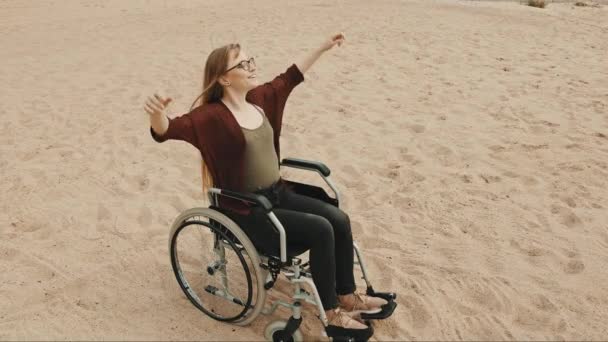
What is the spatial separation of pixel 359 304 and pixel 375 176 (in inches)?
76.9

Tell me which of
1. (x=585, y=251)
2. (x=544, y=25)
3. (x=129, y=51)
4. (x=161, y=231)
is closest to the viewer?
(x=585, y=251)

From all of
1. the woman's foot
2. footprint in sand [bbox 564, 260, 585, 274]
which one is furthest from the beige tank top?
footprint in sand [bbox 564, 260, 585, 274]

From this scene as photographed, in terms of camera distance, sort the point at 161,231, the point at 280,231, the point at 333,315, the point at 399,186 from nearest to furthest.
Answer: the point at 280,231, the point at 333,315, the point at 161,231, the point at 399,186

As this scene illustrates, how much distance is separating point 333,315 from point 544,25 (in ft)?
30.0

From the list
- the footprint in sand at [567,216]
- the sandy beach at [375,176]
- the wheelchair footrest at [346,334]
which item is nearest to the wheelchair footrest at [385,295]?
the sandy beach at [375,176]

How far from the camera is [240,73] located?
104 inches

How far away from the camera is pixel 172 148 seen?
520 cm

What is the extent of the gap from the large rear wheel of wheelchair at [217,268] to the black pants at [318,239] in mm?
111

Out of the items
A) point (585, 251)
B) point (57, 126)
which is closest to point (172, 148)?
point (57, 126)

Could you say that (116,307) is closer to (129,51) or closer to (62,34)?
(129,51)

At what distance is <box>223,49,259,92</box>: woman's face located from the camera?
2.64 meters

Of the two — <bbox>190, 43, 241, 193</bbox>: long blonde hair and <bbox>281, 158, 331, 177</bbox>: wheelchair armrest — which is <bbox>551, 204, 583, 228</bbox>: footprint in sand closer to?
<bbox>281, 158, 331, 177</bbox>: wheelchair armrest

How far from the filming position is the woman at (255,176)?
256cm

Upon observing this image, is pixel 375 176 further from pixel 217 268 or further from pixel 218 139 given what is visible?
pixel 218 139
